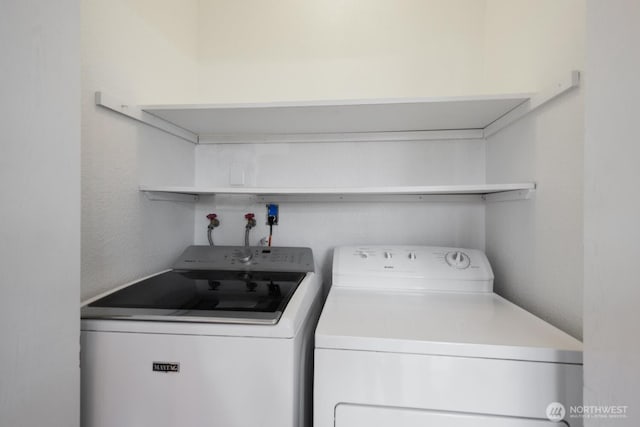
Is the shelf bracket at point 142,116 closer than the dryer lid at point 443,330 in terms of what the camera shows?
No

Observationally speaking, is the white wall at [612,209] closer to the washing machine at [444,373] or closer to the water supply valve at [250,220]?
the washing machine at [444,373]

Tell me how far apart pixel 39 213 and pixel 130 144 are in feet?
2.22

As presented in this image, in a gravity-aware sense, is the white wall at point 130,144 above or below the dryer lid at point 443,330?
above

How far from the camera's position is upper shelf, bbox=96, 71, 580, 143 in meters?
1.08

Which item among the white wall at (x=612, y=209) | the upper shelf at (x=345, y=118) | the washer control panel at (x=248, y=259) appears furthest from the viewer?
the washer control panel at (x=248, y=259)

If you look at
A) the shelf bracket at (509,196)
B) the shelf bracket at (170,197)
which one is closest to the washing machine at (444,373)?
the shelf bracket at (509,196)

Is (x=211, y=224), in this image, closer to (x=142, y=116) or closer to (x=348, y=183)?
(x=142, y=116)

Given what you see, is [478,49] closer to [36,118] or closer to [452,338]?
[452,338]

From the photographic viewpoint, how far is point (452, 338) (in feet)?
2.45

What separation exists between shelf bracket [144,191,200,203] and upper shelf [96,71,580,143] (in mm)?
324

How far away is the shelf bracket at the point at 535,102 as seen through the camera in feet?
2.68

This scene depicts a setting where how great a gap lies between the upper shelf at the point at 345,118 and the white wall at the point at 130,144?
0.26 feet

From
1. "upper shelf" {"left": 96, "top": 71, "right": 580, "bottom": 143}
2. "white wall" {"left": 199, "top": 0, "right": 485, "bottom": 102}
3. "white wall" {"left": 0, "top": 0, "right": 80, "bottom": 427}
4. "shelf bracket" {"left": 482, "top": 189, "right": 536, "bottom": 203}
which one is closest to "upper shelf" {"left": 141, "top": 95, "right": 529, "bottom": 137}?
"upper shelf" {"left": 96, "top": 71, "right": 580, "bottom": 143}

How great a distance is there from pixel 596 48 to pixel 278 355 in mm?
1005
